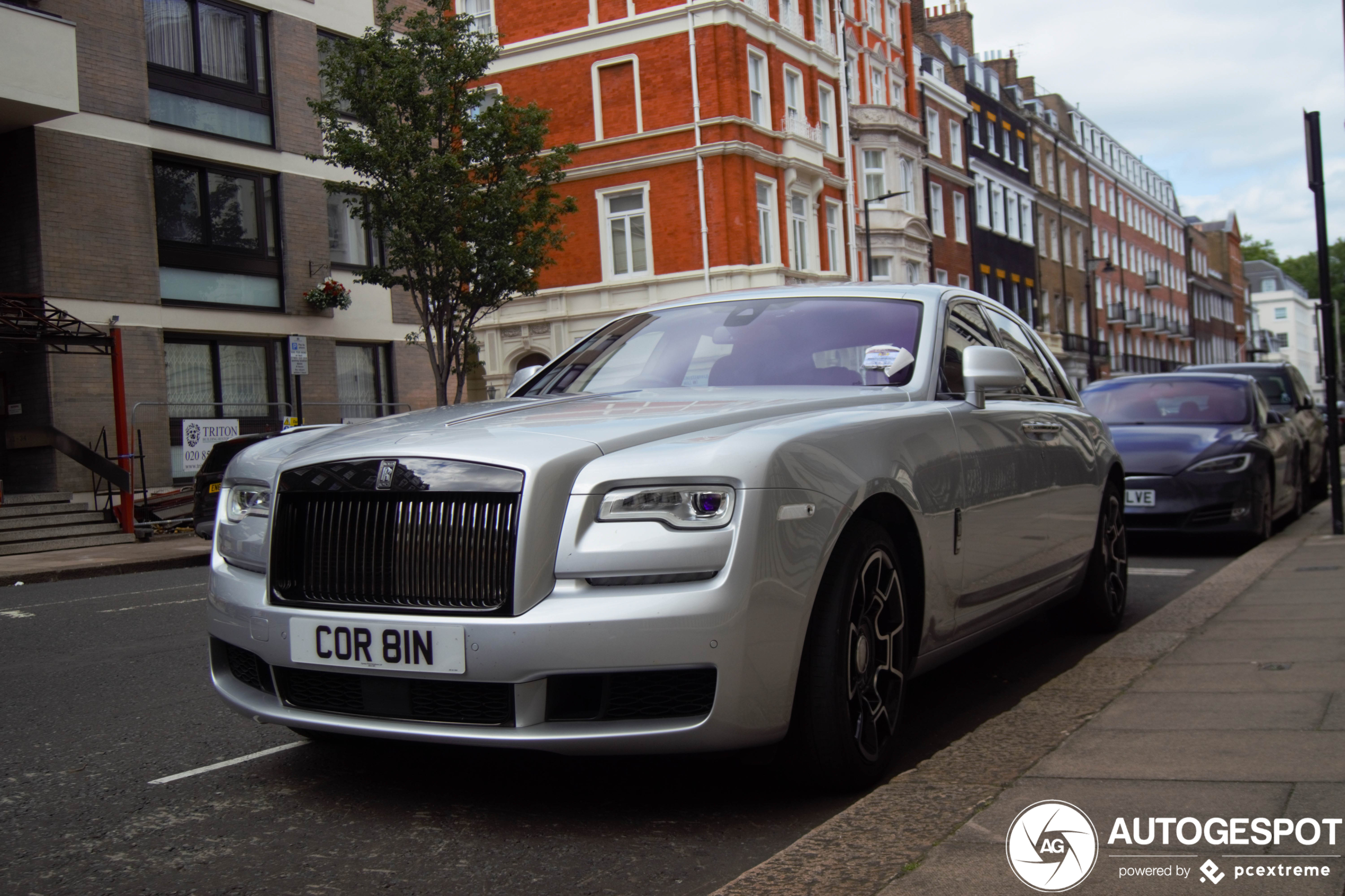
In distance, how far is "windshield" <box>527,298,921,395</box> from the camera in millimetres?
4676

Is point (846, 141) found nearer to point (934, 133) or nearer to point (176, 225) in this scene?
point (934, 133)

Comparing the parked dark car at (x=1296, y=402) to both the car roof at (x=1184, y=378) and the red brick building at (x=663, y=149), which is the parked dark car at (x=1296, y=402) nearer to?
the car roof at (x=1184, y=378)

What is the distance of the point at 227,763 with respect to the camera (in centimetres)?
419

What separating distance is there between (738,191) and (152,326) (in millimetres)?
17211

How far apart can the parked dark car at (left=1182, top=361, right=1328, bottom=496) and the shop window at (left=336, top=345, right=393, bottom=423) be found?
1484cm

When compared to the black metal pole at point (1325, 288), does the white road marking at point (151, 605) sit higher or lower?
lower

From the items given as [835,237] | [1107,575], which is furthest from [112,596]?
[835,237]

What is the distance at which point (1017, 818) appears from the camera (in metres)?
3.00

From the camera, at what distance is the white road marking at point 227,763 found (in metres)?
4.01

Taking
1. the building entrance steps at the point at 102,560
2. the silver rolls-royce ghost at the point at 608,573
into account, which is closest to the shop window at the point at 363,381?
the building entrance steps at the point at 102,560

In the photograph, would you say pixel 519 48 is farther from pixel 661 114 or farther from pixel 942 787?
pixel 942 787

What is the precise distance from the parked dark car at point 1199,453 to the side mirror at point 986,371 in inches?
231

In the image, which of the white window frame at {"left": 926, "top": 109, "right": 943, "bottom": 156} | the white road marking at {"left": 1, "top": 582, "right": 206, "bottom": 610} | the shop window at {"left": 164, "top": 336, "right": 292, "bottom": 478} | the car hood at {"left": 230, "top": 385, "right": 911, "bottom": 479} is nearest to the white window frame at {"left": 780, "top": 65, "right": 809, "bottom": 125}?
the white window frame at {"left": 926, "top": 109, "right": 943, "bottom": 156}

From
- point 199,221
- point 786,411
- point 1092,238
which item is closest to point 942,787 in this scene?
point 786,411
